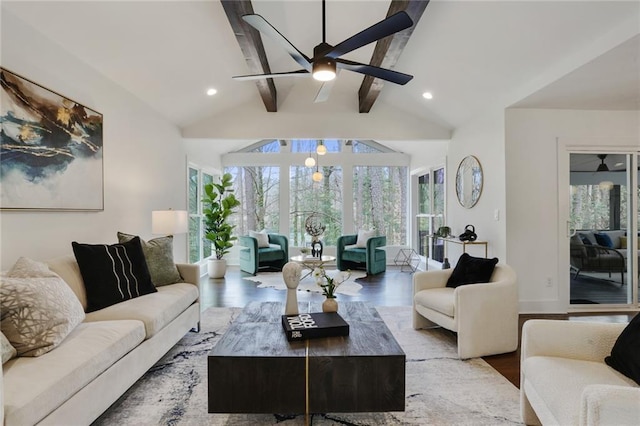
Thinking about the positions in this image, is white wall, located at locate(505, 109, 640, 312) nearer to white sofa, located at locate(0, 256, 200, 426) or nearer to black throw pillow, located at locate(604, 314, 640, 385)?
black throw pillow, located at locate(604, 314, 640, 385)

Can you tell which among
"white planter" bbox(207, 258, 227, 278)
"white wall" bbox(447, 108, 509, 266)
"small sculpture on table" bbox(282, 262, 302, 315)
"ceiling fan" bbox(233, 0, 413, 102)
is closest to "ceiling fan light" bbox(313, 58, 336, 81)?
"ceiling fan" bbox(233, 0, 413, 102)

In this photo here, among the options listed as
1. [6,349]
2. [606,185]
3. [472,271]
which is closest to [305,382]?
[6,349]

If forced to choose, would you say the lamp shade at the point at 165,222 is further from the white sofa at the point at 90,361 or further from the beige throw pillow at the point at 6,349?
the beige throw pillow at the point at 6,349

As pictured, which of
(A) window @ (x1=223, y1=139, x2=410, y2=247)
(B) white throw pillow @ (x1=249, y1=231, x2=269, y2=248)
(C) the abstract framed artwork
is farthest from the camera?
(A) window @ (x1=223, y1=139, x2=410, y2=247)

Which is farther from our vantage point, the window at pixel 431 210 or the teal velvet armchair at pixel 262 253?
the teal velvet armchair at pixel 262 253

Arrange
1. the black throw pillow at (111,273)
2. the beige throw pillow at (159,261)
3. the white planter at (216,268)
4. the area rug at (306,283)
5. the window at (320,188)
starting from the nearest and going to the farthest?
1. the black throw pillow at (111,273)
2. the beige throw pillow at (159,261)
3. the area rug at (306,283)
4. the white planter at (216,268)
5. the window at (320,188)

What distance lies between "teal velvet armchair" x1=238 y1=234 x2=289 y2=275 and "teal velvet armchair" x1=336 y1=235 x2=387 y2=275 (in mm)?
1142

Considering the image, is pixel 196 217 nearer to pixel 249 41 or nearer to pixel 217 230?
pixel 217 230

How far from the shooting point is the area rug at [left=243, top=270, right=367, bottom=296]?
5.04 metres

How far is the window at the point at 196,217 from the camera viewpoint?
618 centimetres

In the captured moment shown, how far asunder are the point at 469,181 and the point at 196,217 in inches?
193

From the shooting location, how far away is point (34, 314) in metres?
1.73

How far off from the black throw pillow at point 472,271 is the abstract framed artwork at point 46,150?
3531 mm

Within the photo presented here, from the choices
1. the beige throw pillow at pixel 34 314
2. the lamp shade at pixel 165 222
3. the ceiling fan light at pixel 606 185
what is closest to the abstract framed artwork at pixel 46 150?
the lamp shade at pixel 165 222
